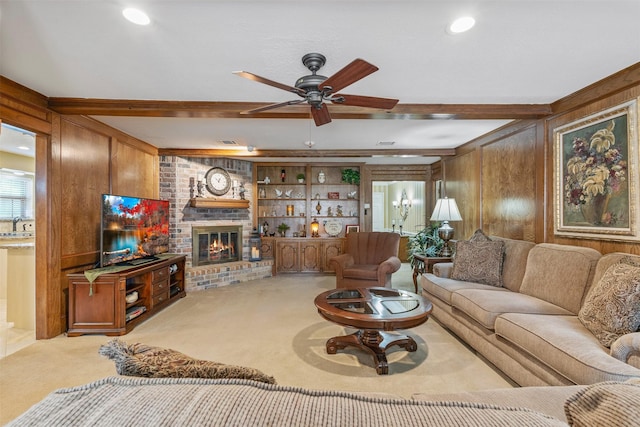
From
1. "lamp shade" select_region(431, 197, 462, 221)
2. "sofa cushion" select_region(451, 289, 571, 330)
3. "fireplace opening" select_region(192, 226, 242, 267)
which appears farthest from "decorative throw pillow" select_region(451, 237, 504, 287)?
"fireplace opening" select_region(192, 226, 242, 267)

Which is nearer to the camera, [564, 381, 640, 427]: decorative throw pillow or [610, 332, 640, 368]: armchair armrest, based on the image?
[564, 381, 640, 427]: decorative throw pillow

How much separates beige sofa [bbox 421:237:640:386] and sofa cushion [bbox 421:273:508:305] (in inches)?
0.4

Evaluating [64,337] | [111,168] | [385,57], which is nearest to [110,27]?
[385,57]

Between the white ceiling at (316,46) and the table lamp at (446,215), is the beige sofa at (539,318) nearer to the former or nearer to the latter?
the table lamp at (446,215)

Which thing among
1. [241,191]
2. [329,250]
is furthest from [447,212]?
[241,191]

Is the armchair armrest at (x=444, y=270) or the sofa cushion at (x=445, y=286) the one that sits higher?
the armchair armrest at (x=444, y=270)

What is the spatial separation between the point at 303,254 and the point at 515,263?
382 cm

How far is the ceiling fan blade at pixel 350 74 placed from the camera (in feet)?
5.53

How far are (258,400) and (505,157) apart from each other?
4.33 metres

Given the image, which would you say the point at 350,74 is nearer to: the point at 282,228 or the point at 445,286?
the point at 445,286

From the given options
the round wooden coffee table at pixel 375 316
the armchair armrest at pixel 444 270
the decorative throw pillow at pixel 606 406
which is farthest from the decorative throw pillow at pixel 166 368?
the armchair armrest at pixel 444 270

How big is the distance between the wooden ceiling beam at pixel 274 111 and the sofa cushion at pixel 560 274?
148cm

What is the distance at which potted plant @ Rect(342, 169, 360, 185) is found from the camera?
6.46 meters

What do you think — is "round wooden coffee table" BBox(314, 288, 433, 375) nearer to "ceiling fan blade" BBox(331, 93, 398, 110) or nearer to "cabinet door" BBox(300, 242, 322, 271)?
"ceiling fan blade" BBox(331, 93, 398, 110)
